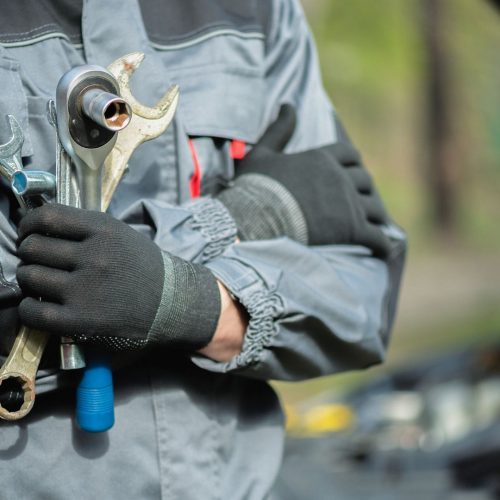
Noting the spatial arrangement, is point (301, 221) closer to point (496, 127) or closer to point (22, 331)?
point (22, 331)

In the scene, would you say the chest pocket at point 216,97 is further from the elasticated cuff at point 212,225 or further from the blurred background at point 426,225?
the blurred background at point 426,225

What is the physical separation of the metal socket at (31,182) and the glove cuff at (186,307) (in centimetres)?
19

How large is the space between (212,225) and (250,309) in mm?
157

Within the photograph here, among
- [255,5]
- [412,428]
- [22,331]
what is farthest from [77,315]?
[412,428]

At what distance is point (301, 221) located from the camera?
1437 mm

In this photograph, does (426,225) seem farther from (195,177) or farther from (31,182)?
(31,182)

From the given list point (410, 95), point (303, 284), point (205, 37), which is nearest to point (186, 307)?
point (303, 284)

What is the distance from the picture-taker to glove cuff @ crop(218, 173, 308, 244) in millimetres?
1418

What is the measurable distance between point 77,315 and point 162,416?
26 centimetres

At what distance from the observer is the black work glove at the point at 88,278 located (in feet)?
3.73

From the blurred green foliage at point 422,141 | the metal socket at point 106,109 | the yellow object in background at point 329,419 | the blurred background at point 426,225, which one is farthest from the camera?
the blurred green foliage at point 422,141

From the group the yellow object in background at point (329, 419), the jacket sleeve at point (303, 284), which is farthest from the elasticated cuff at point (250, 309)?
the yellow object in background at point (329, 419)

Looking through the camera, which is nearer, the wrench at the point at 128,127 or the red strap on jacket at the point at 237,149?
the wrench at the point at 128,127

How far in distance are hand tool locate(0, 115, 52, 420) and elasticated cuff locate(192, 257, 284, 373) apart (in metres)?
0.25
